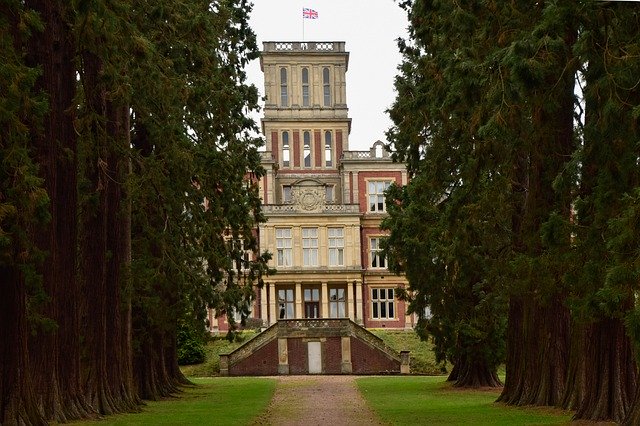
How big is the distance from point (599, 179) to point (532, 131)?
3.09m

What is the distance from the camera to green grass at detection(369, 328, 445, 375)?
5134 cm

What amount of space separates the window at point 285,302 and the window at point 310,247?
2.11 m

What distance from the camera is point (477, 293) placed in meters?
31.5

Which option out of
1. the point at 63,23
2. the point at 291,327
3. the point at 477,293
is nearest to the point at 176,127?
the point at 63,23

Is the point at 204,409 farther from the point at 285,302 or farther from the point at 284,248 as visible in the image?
the point at 285,302

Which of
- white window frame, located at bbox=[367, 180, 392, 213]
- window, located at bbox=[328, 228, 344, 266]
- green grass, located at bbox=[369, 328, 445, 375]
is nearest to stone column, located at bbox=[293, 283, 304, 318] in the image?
window, located at bbox=[328, 228, 344, 266]

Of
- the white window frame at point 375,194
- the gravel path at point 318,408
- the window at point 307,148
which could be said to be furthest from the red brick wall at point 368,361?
the window at point 307,148

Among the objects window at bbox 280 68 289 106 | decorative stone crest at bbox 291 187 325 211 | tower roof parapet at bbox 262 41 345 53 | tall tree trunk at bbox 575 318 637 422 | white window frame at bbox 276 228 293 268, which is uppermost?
tower roof parapet at bbox 262 41 345 53

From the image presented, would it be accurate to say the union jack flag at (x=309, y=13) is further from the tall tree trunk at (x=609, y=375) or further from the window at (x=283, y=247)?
the tall tree trunk at (x=609, y=375)

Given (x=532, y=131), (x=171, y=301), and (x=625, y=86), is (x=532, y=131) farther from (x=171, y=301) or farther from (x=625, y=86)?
(x=171, y=301)

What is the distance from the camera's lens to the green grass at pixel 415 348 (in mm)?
51344

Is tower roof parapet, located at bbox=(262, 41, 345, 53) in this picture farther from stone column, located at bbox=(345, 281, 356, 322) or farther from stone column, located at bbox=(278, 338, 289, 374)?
stone column, located at bbox=(278, 338, 289, 374)

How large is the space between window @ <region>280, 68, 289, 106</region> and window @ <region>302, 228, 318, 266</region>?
30.3 ft

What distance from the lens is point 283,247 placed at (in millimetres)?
67688
